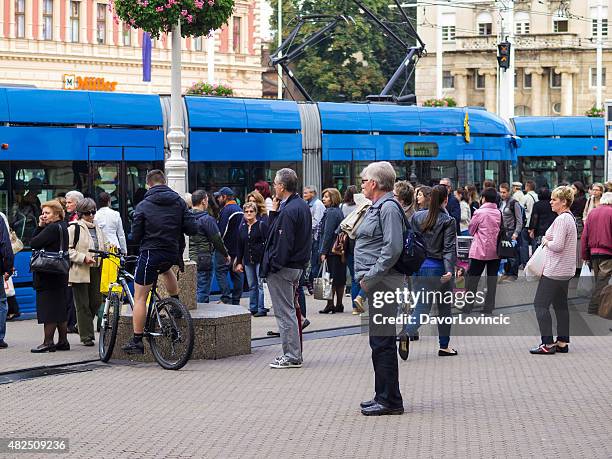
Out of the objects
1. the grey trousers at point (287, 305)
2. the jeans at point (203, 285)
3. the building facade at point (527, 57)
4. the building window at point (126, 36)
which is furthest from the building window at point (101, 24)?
the grey trousers at point (287, 305)

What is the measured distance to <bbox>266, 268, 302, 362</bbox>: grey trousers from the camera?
13.3 metres

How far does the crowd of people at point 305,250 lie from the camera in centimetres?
1062

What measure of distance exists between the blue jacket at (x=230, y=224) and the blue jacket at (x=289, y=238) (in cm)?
580

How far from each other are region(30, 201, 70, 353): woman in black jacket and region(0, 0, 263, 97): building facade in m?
39.9

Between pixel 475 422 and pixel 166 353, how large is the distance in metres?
4.14

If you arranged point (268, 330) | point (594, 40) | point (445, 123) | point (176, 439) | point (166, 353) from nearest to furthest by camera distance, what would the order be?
1. point (176, 439)
2. point (166, 353)
3. point (268, 330)
4. point (445, 123)
5. point (594, 40)

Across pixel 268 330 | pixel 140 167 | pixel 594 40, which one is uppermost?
pixel 594 40

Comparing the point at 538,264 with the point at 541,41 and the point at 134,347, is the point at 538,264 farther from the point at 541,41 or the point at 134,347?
the point at 541,41

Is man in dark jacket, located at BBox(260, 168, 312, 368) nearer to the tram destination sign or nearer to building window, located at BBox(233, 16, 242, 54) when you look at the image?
the tram destination sign

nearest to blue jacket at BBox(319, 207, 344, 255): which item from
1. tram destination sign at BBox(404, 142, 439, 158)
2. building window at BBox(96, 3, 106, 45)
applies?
tram destination sign at BBox(404, 142, 439, 158)

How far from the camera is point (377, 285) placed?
10.5 meters

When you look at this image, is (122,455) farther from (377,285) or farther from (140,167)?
(140,167)

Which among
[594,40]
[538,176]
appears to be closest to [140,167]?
[538,176]

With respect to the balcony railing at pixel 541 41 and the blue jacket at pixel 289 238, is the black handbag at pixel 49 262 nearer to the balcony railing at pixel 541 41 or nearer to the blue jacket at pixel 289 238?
the blue jacket at pixel 289 238
